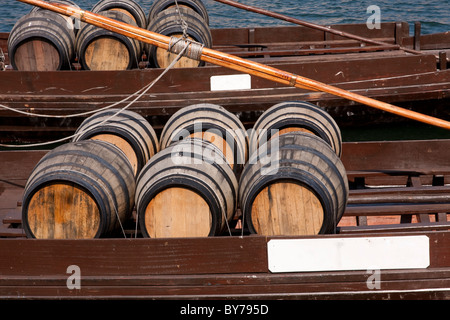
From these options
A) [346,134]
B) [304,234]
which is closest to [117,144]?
[304,234]

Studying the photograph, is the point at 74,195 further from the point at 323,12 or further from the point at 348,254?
the point at 323,12

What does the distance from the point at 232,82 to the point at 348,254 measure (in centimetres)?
499

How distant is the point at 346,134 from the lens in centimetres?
1082

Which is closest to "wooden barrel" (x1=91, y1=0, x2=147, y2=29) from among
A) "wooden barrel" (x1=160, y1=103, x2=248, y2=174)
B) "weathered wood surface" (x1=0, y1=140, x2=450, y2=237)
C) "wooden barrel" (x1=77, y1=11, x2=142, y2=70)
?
"wooden barrel" (x1=77, y1=11, x2=142, y2=70)

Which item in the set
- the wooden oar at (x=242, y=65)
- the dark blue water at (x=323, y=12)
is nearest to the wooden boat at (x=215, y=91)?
the wooden oar at (x=242, y=65)

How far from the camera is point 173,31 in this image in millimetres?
10039

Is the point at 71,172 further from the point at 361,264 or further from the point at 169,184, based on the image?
the point at 361,264

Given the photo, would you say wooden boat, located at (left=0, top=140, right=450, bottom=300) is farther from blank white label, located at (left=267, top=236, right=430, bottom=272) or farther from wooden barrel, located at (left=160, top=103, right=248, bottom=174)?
wooden barrel, located at (left=160, top=103, right=248, bottom=174)

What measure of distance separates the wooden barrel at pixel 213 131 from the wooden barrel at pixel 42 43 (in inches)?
154

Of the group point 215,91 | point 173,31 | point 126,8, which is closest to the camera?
point 215,91

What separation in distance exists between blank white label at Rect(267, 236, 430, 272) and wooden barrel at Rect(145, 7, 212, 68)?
209 inches

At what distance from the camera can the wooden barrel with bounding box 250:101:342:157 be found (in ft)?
21.4

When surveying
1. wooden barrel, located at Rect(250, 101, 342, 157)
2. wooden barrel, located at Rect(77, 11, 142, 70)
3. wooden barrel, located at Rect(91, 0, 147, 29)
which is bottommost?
wooden barrel, located at Rect(250, 101, 342, 157)

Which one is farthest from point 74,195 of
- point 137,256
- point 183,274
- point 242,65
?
point 242,65
